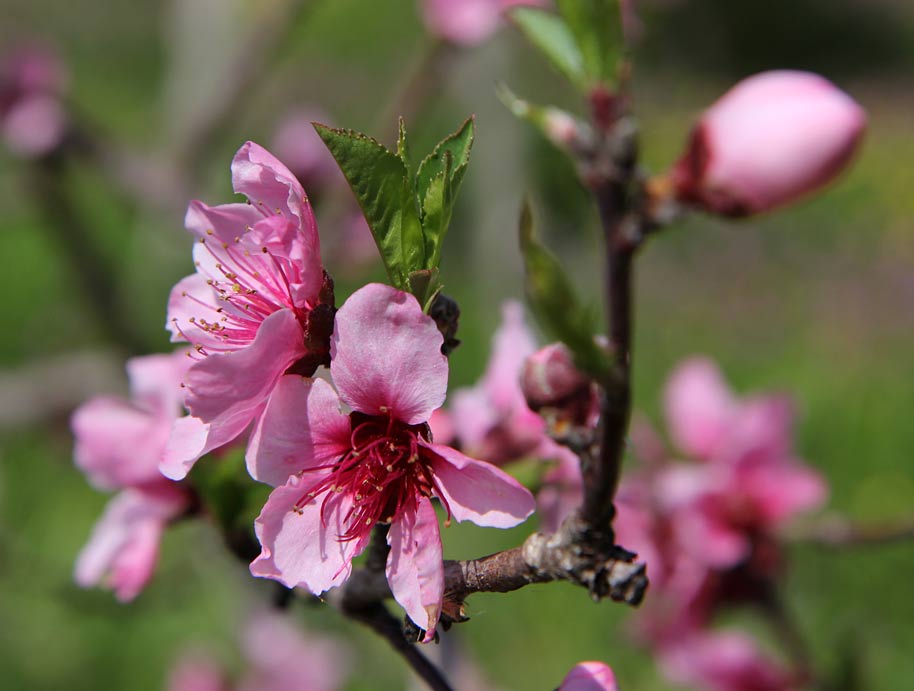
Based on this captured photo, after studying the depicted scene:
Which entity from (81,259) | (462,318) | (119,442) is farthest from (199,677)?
(462,318)

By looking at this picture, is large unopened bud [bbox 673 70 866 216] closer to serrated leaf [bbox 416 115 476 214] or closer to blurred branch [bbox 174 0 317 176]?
serrated leaf [bbox 416 115 476 214]

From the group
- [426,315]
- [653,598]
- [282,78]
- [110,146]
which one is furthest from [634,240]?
[282,78]

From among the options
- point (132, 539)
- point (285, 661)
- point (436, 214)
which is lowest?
point (285, 661)

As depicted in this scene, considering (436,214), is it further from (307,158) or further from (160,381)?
(307,158)

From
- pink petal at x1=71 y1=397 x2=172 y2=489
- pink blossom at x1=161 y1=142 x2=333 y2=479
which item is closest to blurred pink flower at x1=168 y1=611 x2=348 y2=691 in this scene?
pink petal at x1=71 y1=397 x2=172 y2=489

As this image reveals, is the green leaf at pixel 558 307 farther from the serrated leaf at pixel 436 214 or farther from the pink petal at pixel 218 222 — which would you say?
the pink petal at pixel 218 222
